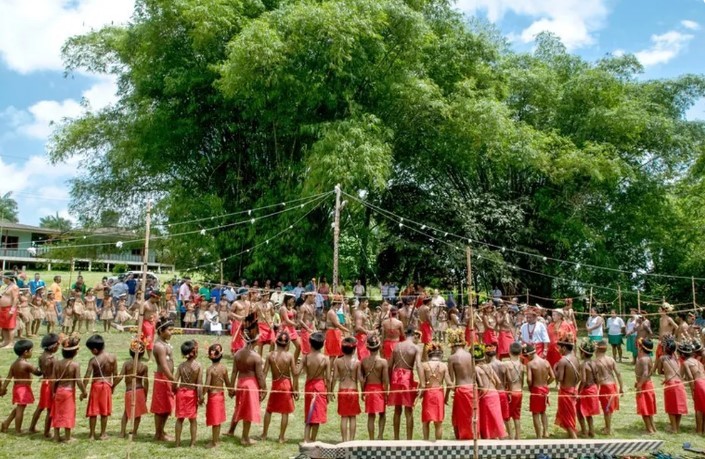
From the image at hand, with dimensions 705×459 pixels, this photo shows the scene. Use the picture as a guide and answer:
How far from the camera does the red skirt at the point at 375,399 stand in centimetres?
880

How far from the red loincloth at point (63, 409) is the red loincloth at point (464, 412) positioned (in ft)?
17.2

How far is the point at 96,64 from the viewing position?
29.0m

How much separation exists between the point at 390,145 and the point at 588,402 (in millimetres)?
16488

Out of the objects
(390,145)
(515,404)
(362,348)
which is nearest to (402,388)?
(515,404)

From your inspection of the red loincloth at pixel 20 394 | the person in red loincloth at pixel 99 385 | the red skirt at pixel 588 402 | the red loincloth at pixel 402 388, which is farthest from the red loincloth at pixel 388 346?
the red loincloth at pixel 20 394

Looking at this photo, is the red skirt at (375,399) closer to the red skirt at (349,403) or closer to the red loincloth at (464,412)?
the red skirt at (349,403)

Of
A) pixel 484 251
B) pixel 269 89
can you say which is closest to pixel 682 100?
pixel 484 251

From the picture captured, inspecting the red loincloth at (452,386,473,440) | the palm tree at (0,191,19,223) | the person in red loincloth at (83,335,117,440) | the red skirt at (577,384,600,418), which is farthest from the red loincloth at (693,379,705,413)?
the palm tree at (0,191,19,223)

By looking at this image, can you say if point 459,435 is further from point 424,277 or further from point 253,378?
point 424,277

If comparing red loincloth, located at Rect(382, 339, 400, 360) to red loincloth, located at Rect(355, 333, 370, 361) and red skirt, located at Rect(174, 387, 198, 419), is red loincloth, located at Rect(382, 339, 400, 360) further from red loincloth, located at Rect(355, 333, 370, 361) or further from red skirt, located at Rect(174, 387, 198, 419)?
red skirt, located at Rect(174, 387, 198, 419)

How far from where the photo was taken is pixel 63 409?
8289 mm

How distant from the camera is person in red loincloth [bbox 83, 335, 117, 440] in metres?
8.47

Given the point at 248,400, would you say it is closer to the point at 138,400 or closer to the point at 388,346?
the point at 138,400

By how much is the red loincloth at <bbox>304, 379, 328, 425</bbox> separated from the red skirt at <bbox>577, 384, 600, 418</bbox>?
12.7 ft
